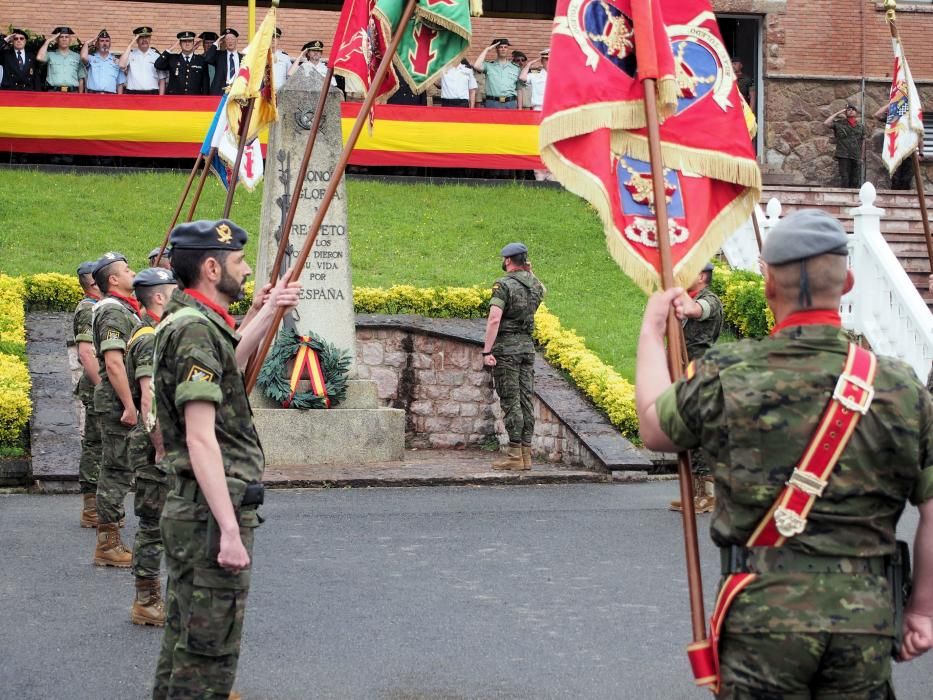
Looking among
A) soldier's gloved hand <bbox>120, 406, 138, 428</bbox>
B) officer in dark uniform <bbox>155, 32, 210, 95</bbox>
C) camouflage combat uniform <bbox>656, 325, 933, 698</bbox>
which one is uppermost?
officer in dark uniform <bbox>155, 32, 210, 95</bbox>

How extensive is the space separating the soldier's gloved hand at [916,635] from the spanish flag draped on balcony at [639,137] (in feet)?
5.22

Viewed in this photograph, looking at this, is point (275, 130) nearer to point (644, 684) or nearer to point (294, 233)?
point (294, 233)

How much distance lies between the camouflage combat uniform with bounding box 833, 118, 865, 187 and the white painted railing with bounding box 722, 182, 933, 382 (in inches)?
419

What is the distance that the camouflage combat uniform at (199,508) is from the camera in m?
4.58

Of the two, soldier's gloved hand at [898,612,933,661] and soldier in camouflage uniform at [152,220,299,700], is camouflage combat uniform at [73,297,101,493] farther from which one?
soldier's gloved hand at [898,612,933,661]

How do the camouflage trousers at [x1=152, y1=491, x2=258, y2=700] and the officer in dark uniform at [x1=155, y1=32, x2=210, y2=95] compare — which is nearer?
the camouflage trousers at [x1=152, y1=491, x2=258, y2=700]

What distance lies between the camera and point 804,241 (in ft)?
11.5

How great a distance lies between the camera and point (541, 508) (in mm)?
11000

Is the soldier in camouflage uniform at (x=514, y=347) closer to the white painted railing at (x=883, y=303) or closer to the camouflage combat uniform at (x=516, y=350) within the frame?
the camouflage combat uniform at (x=516, y=350)

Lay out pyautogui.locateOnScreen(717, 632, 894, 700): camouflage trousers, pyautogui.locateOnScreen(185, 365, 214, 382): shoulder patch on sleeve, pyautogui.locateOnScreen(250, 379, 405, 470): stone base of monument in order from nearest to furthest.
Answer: pyautogui.locateOnScreen(717, 632, 894, 700): camouflage trousers < pyautogui.locateOnScreen(185, 365, 214, 382): shoulder patch on sleeve < pyautogui.locateOnScreen(250, 379, 405, 470): stone base of monument

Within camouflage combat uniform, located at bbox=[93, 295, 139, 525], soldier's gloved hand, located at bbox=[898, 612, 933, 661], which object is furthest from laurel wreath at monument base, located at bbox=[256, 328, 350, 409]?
soldier's gloved hand, located at bbox=[898, 612, 933, 661]

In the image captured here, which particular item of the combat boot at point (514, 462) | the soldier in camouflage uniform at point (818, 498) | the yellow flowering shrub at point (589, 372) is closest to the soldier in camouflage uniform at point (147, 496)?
the soldier in camouflage uniform at point (818, 498)

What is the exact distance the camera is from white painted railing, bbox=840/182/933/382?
15.0 meters

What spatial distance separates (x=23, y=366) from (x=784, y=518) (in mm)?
11078
